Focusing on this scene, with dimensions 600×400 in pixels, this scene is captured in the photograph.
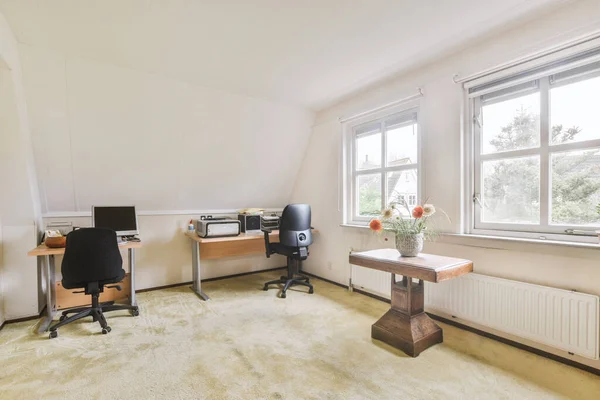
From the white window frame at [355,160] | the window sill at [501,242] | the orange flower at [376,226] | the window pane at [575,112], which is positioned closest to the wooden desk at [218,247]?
the white window frame at [355,160]

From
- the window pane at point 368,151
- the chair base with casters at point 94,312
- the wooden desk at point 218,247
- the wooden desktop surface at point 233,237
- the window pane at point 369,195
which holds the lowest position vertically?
the chair base with casters at point 94,312

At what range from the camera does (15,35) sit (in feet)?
7.28

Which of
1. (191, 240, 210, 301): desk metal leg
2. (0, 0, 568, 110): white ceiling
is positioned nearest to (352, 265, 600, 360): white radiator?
(0, 0, 568, 110): white ceiling

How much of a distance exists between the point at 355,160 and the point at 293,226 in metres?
1.17

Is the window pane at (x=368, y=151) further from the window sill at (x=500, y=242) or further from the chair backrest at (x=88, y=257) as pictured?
the chair backrest at (x=88, y=257)

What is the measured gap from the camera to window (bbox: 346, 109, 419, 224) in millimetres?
3049

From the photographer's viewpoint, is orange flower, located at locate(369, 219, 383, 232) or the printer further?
the printer

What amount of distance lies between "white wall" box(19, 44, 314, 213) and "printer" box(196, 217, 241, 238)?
23.6 inches

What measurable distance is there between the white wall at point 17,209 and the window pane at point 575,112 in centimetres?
424

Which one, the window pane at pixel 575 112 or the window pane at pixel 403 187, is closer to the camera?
the window pane at pixel 575 112

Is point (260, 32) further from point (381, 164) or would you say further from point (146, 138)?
point (381, 164)

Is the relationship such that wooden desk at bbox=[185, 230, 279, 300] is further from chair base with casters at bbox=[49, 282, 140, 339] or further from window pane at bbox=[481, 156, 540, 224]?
window pane at bbox=[481, 156, 540, 224]

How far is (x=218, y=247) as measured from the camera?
3.97 metres

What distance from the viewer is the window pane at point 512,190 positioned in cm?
223
